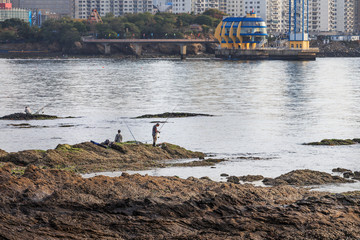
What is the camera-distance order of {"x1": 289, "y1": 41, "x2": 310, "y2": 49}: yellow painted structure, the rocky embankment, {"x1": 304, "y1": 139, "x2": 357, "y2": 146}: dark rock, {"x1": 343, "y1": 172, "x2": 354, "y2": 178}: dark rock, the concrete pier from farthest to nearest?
{"x1": 289, "y1": 41, "x2": 310, "y2": 49}: yellow painted structure, the concrete pier, {"x1": 304, "y1": 139, "x2": 357, "y2": 146}: dark rock, {"x1": 343, "y1": 172, "x2": 354, "y2": 178}: dark rock, the rocky embankment

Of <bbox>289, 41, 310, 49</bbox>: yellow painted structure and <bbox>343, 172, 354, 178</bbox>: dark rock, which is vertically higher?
<bbox>289, 41, 310, 49</bbox>: yellow painted structure

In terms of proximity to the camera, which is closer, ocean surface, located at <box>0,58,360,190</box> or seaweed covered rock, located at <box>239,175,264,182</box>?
seaweed covered rock, located at <box>239,175,264,182</box>

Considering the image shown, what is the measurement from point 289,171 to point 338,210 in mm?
10763

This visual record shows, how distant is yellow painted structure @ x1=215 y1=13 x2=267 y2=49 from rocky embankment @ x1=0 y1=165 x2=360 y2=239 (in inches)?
6633

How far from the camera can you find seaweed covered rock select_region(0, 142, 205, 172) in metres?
26.7

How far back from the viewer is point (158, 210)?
53.9 ft

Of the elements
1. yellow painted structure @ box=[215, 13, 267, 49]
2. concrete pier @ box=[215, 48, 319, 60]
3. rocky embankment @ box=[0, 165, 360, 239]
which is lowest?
rocky embankment @ box=[0, 165, 360, 239]

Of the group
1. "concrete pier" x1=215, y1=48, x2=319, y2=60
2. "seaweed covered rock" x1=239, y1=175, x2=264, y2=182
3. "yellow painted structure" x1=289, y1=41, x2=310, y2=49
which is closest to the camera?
"seaweed covered rock" x1=239, y1=175, x2=264, y2=182

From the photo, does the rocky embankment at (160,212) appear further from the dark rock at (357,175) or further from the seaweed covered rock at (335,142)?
the seaweed covered rock at (335,142)

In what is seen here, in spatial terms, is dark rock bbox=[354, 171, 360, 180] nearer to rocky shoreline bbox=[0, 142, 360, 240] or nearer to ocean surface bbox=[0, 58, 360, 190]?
ocean surface bbox=[0, 58, 360, 190]

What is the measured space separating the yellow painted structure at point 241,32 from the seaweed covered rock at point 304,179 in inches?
6331

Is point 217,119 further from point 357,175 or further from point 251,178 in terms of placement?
point 251,178

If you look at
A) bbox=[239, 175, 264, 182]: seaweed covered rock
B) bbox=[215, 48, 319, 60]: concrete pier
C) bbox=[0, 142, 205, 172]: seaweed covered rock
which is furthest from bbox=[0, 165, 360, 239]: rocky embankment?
bbox=[215, 48, 319, 60]: concrete pier

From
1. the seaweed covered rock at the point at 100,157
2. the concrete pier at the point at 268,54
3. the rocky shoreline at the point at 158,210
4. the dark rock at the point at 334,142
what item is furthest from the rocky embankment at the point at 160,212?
the concrete pier at the point at 268,54
